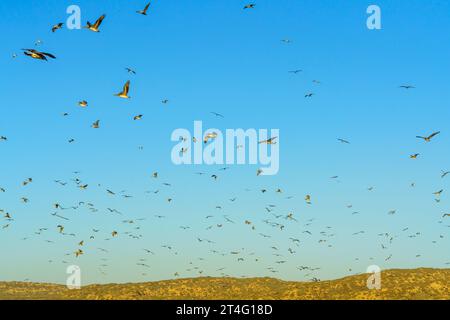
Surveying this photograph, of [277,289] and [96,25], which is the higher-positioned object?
[96,25]

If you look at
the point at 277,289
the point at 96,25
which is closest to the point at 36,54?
the point at 96,25

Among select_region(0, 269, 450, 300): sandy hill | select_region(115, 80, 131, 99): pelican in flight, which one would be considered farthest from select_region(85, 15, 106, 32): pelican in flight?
select_region(0, 269, 450, 300): sandy hill

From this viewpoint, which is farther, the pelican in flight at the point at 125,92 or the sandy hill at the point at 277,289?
the sandy hill at the point at 277,289

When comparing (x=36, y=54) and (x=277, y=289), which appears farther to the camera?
(x=277, y=289)

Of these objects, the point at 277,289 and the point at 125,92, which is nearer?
the point at 125,92

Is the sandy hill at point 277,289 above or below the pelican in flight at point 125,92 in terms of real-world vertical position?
below

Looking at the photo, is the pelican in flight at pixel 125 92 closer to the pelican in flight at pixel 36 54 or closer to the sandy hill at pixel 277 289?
the pelican in flight at pixel 36 54

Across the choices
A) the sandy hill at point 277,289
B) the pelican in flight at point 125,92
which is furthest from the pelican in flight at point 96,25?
the sandy hill at point 277,289

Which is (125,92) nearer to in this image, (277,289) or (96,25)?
(96,25)
